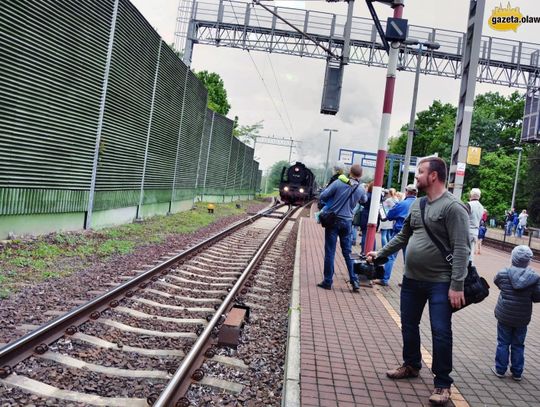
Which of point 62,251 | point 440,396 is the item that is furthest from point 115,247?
point 440,396

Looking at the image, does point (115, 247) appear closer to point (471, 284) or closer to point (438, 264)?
point (438, 264)

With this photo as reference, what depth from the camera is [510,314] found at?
511cm

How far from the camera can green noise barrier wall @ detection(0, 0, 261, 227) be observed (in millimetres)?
9218

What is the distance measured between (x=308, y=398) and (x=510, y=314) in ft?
7.81

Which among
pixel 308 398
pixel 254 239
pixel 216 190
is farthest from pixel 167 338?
pixel 216 190

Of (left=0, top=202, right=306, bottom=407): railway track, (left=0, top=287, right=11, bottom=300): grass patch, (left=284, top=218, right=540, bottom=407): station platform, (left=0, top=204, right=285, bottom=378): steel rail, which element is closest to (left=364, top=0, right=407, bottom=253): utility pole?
(left=284, top=218, right=540, bottom=407): station platform

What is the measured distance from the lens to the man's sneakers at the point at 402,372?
4711 mm

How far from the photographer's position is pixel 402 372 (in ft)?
15.5

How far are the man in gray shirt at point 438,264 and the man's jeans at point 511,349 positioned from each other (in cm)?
122

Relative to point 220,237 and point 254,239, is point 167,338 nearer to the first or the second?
point 220,237

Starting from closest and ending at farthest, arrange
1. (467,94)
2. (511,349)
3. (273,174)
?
(511,349) → (467,94) → (273,174)

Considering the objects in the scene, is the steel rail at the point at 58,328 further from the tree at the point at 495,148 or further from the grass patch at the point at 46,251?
the tree at the point at 495,148

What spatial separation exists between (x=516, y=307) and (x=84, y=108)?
10.2m

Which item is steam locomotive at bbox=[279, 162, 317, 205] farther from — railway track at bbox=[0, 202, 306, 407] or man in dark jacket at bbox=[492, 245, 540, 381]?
man in dark jacket at bbox=[492, 245, 540, 381]
